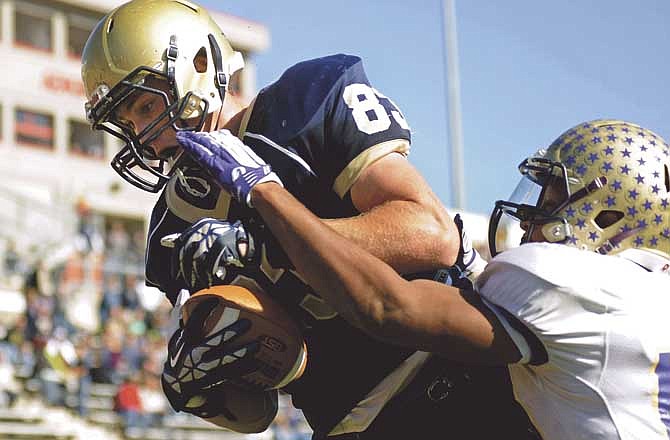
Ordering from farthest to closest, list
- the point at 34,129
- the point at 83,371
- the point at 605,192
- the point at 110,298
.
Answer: the point at 34,129 < the point at 110,298 < the point at 83,371 < the point at 605,192

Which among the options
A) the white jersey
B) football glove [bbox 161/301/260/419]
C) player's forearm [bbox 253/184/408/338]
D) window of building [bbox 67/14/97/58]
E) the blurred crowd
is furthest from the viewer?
window of building [bbox 67/14/97/58]

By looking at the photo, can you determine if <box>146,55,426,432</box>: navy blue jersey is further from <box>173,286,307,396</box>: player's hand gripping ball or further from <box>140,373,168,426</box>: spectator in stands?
<box>140,373,168,426</box>: spectator in stands

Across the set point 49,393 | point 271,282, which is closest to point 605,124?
point 271,282

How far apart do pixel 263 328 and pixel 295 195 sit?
13.7 inches

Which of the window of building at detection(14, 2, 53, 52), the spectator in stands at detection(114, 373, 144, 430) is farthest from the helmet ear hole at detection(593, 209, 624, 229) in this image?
the window of building at detection(14, 2, 53, 52)

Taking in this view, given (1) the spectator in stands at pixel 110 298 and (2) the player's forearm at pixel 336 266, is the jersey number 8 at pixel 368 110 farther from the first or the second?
(1) the spectator in stands at pixel 110 298

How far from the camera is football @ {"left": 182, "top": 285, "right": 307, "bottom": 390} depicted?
275cm

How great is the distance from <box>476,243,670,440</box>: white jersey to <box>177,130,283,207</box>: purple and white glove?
0.59 metres

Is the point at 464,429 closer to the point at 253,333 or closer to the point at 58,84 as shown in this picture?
the point at 253,333

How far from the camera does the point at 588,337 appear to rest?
8.58 ft

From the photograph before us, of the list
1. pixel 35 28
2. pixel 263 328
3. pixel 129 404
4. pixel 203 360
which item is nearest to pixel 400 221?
pixel 263 328

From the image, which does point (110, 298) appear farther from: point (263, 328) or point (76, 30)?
point (76, 30)

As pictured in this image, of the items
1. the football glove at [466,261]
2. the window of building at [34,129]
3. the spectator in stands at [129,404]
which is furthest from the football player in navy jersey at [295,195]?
the window of building at [34,129]

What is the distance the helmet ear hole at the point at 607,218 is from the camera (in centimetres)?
299
